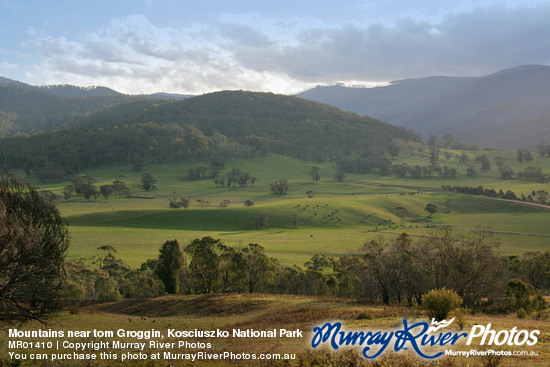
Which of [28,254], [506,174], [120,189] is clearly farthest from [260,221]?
[506,174]

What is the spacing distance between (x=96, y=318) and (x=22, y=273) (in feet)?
48.6

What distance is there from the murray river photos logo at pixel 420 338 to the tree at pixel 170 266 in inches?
1377

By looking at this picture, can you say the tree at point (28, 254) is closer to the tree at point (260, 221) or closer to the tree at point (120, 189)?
the tree at point (260, 221)

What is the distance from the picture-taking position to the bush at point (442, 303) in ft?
65.4

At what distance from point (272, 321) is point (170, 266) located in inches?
1104

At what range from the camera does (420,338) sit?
17.5 meters

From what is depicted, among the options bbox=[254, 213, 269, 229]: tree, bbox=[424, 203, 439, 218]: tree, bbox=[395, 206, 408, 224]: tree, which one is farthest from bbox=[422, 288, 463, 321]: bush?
bbox=[424, 203, 439, 218]: tree

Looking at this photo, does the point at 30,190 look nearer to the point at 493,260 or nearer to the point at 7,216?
the point at 7,216

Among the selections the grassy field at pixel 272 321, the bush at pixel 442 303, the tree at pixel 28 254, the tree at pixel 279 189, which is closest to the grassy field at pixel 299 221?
the tree at pixel 279 189

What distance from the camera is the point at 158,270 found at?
2018 inches

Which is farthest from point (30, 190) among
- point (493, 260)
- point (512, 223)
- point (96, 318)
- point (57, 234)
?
point (512, 223)

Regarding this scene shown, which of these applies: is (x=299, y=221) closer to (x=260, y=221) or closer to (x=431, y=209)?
(x=260, y=221)

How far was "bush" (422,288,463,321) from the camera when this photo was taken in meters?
19.9

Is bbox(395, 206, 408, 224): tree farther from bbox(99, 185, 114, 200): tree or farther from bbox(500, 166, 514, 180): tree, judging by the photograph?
bbox(99, 185, 114, 200): tree
